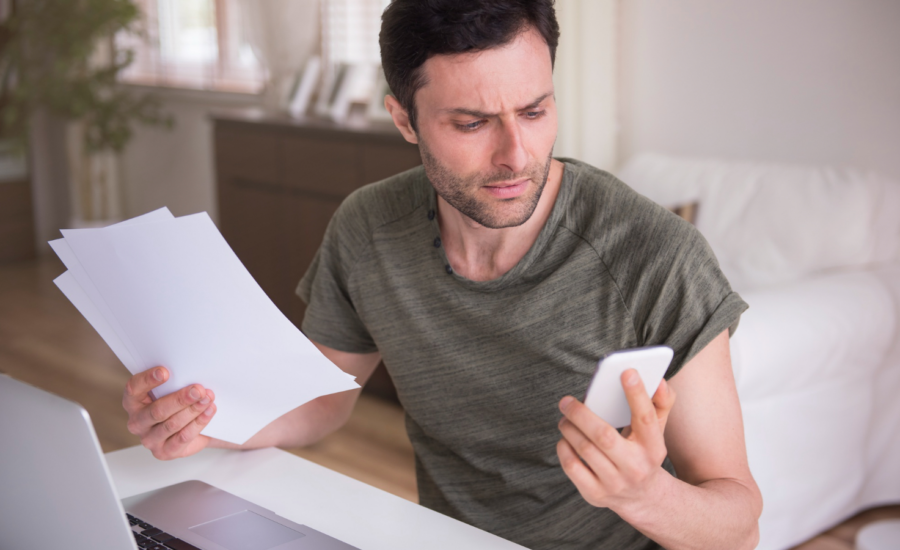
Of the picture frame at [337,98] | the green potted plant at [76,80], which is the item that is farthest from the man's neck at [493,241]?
the green potted plant at [76,80]

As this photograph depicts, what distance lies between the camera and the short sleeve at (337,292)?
122cm

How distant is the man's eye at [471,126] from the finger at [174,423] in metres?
0.43

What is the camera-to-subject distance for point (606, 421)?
71 centimetres

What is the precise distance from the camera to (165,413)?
0.92 meters

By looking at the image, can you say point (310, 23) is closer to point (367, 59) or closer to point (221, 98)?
point (367, 59)

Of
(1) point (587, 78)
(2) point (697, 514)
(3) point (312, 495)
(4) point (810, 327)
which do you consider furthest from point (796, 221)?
(3) point (312, 495)

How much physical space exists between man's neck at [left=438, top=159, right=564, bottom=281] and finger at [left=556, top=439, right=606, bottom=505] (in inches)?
16.2

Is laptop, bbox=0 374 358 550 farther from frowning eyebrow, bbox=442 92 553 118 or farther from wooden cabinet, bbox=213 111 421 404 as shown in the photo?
wooden cabinet, bbox=213 111 421 404

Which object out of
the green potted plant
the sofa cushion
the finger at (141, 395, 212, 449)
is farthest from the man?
the green potted plant

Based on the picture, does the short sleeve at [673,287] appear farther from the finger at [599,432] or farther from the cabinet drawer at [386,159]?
the cabinet drawer at [386,159]

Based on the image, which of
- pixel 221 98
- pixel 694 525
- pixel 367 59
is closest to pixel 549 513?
pixel 694 525

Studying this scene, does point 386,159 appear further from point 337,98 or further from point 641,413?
point 641,413

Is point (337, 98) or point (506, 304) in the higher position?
point (337, 98)

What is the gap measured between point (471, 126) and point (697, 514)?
0.51m
